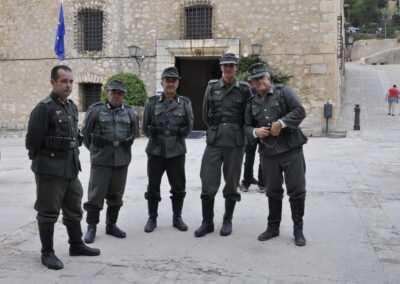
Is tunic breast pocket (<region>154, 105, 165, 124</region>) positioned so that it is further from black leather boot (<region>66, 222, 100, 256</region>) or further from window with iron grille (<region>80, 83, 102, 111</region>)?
window with iron grille (<region>80, 83, 102, 111</region>)

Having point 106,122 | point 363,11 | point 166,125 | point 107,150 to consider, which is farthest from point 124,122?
point 363,11

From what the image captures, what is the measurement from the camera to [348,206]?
18.3ft

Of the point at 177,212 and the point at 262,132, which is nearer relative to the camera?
the point at 262,132

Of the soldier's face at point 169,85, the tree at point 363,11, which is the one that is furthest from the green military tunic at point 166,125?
the tree at point 363,11

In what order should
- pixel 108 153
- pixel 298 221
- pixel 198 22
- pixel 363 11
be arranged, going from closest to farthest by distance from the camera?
pixel 298 221, pixel 108 153, pixel 198 22, pixel 363 11

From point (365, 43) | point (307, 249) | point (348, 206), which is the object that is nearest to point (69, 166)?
point (307, 249)

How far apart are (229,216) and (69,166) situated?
1855 mm

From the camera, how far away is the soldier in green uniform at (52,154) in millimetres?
3680

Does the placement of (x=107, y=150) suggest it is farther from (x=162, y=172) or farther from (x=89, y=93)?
(x=89, y=93)

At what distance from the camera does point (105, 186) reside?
4477 millimetres

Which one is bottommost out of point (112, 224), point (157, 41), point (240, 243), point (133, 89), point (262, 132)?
point (240, 243)

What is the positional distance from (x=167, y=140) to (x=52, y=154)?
1345 mm

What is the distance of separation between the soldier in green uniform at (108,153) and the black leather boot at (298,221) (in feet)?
5.88

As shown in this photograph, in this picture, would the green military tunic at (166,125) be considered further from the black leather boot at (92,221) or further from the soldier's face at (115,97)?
the black leather boot at (92,221)
